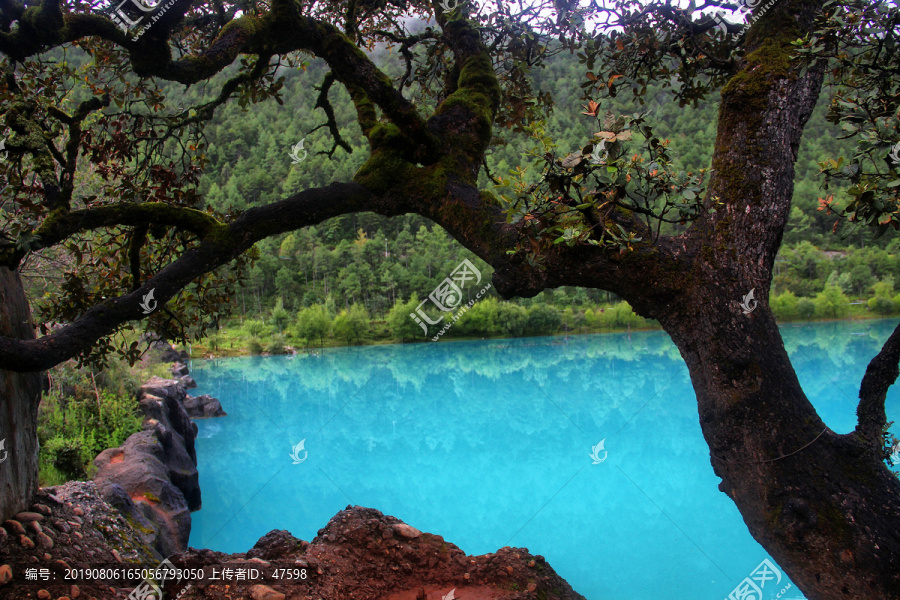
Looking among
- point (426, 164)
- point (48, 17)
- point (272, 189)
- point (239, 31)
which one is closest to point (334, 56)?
point (239, 31)

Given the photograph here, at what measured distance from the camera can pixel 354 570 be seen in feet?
9.58

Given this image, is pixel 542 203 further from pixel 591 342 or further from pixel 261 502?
pixel 591 342

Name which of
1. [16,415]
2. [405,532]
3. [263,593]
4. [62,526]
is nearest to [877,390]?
[405,532]

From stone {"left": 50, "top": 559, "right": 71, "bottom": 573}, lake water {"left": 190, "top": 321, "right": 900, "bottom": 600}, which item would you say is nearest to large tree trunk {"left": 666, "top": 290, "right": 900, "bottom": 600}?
stone {"left": 50, "top": 559, "right": 71, "bottom": 573}

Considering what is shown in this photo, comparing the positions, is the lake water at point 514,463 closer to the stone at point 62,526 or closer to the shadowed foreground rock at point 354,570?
the shadowed foreground rock at point 354,570

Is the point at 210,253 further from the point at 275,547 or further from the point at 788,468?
the point at 788,468

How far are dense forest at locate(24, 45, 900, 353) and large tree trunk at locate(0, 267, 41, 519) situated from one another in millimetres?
17107

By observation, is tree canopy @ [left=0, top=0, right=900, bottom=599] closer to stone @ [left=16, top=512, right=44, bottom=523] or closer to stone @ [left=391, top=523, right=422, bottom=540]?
stone @ [left=16, top=512, right=44, bottom=523]

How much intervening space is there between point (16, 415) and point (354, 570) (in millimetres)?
1939

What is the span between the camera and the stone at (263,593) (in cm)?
235

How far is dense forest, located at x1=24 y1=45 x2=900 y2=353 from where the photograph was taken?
26250mm

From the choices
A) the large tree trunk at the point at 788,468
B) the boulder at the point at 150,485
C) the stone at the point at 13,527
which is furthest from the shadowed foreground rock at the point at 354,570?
the boulder at the point at 150,485

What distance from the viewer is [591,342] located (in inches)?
952

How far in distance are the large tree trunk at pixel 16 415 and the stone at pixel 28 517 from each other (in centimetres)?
4
